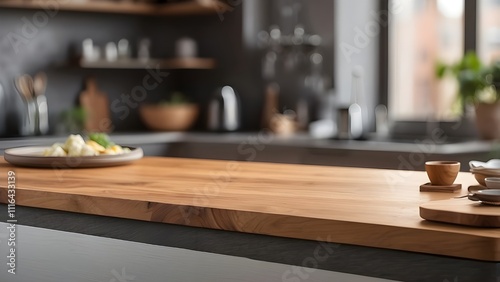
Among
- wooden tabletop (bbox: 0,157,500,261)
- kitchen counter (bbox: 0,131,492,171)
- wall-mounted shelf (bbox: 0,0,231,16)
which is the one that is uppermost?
wall-mounted shelf (bbox: 0,0,231,16)

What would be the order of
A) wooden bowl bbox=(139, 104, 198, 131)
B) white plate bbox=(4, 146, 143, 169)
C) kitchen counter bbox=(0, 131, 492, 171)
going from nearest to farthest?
white plate bbox=(4, 146, 143, 169), kitchen counter bbox=(0, 131, 492, 171), wooden bowl bbox=(139, 104, 198, 131)

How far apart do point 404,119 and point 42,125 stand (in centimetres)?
222

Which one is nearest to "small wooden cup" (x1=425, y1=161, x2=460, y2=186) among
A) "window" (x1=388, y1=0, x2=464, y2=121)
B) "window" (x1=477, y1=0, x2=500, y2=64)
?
"window" (x1=388, y1=0, x2=464, y2=121)

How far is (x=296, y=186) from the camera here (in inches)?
78.7

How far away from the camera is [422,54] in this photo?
486 cm

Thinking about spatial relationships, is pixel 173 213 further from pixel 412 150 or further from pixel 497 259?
pixel 412 150

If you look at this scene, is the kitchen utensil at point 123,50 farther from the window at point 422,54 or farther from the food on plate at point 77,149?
the food on plate at point 77,149

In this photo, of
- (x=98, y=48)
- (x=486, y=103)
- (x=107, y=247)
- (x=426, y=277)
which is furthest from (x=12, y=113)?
(x=426, y=277)

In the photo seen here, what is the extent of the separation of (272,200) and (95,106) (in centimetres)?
370

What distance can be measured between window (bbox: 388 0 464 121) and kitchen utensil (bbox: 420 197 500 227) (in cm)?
313

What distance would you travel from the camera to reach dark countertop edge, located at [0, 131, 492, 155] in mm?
3967

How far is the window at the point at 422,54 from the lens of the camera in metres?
4.70

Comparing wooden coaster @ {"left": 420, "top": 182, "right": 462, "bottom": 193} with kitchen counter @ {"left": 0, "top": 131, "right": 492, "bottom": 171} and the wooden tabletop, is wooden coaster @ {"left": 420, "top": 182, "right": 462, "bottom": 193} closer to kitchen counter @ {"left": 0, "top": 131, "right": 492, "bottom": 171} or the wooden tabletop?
the wooden tabletop

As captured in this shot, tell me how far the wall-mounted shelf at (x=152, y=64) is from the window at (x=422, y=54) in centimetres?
122
